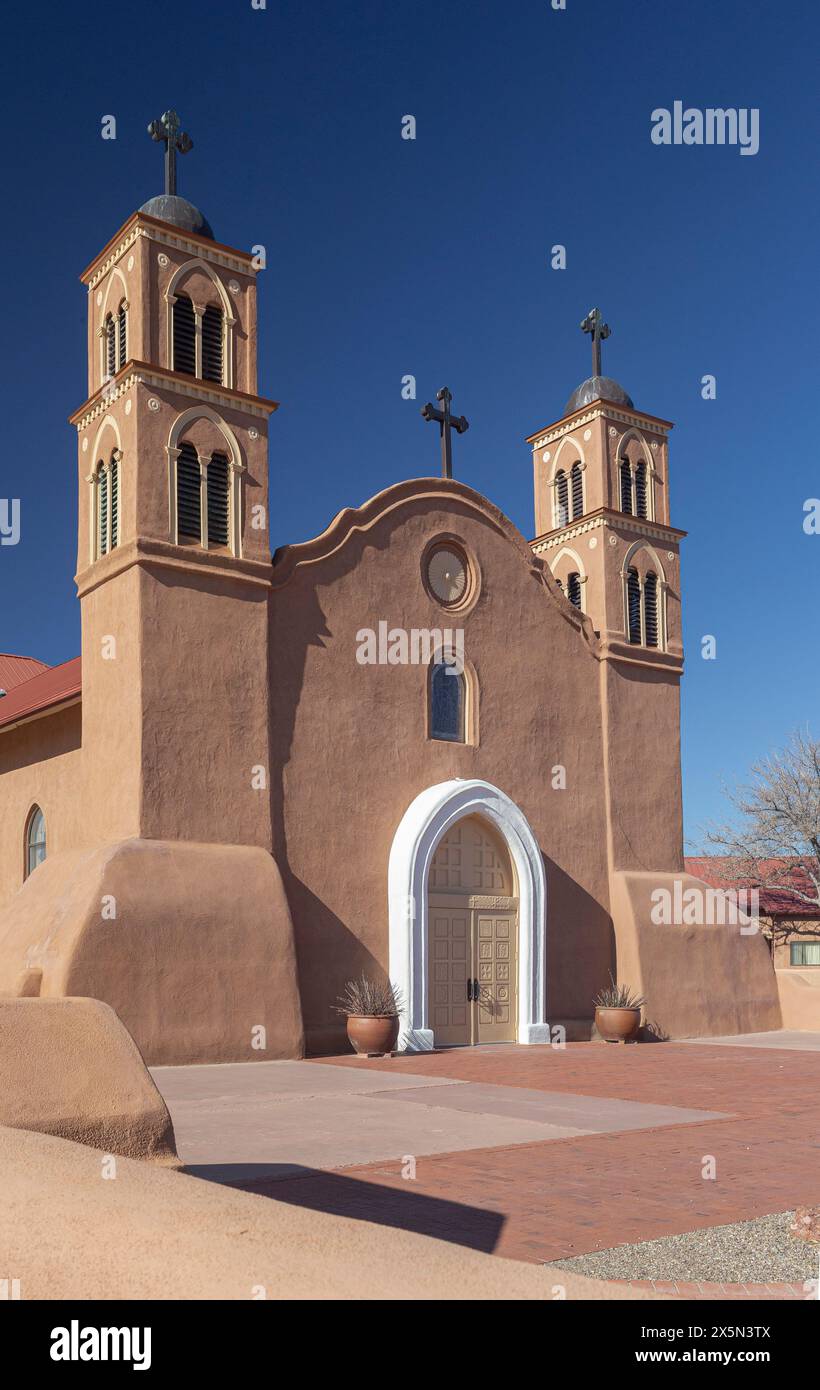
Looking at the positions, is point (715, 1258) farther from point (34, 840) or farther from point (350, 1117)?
point (34, 840)

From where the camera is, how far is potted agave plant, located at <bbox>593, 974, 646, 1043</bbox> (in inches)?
824

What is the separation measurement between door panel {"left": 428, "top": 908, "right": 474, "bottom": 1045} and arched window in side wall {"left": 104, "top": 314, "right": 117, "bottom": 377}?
31.1 ft

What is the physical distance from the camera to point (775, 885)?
35688 millimetres

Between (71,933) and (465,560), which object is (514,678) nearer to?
(465,560)

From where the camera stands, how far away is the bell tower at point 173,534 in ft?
54.5

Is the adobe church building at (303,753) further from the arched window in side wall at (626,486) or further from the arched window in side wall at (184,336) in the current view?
the arched window in side wall at (626,486)

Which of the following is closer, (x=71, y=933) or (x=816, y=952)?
(x=71, y=933)

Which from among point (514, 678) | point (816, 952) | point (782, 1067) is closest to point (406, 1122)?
point (782, 1067)

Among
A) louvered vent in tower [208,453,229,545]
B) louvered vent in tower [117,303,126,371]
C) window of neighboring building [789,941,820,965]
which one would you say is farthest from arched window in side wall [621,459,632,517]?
window of neighboring building [789,941,820,965]

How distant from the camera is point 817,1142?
10102 millimetres

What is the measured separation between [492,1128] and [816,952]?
27.7 meters

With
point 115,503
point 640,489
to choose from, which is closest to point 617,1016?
point 640,489

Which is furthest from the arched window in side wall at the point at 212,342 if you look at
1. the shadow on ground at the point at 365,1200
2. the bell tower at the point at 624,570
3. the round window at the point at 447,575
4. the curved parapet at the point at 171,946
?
the shadow on ground at the point at 365,1200

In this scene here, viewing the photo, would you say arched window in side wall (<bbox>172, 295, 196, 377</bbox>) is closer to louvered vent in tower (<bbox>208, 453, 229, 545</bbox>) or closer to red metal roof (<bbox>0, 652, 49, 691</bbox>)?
louvered vent in tower (<bbox>208, 453, 229, 545</bbox>)
